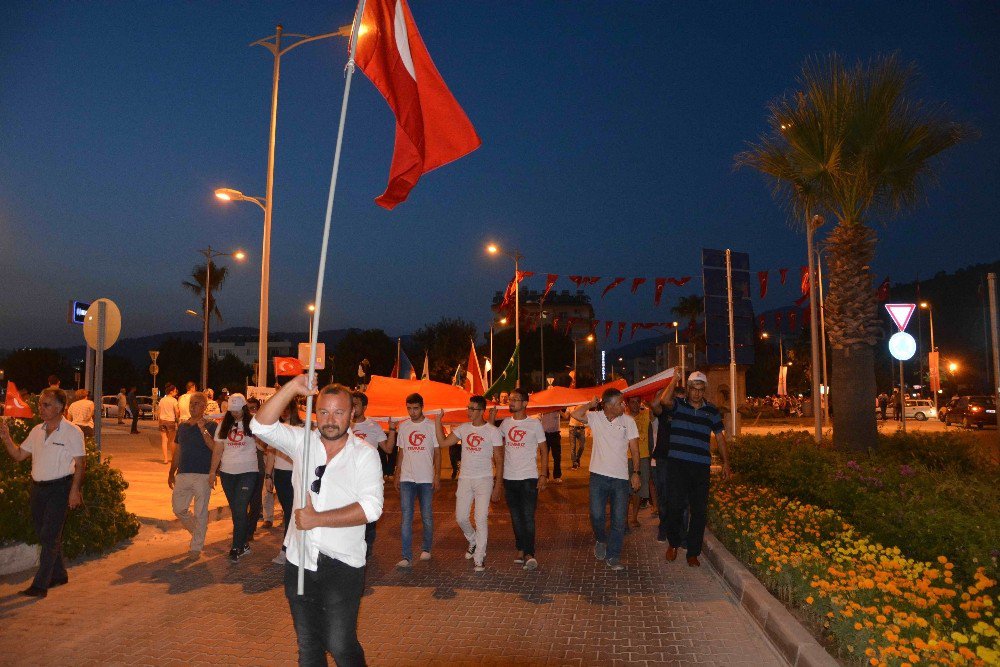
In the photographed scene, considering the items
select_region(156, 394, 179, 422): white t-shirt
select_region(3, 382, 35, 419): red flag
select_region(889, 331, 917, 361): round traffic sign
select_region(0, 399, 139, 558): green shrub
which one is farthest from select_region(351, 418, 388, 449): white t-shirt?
select_region(889, 331, 917, 361): round traffic sign

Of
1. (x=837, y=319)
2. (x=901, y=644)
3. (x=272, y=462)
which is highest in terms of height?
(x=837, y=319)

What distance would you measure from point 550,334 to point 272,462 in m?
83.9

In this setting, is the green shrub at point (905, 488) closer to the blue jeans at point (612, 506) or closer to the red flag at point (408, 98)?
the blue jeans at point (612, 506)

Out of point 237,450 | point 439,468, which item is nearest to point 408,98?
point 439,468

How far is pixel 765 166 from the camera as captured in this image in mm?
15000

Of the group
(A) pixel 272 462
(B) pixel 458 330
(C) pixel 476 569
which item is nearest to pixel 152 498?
(A) pixel 272 462

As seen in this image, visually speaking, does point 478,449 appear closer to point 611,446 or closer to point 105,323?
point 611,446

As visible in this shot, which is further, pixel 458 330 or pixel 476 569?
pixel 458 330

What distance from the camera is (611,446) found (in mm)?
8578

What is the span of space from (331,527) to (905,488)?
6.91 meters

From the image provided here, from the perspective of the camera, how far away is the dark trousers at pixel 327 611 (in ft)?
12.7

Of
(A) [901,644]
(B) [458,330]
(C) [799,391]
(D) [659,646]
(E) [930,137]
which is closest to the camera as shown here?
(A) [901,644]

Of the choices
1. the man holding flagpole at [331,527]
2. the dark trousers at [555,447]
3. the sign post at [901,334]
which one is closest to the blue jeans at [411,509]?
the man holding flagpole at [331,527]

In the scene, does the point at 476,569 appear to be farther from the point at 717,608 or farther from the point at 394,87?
the point at 394,87
